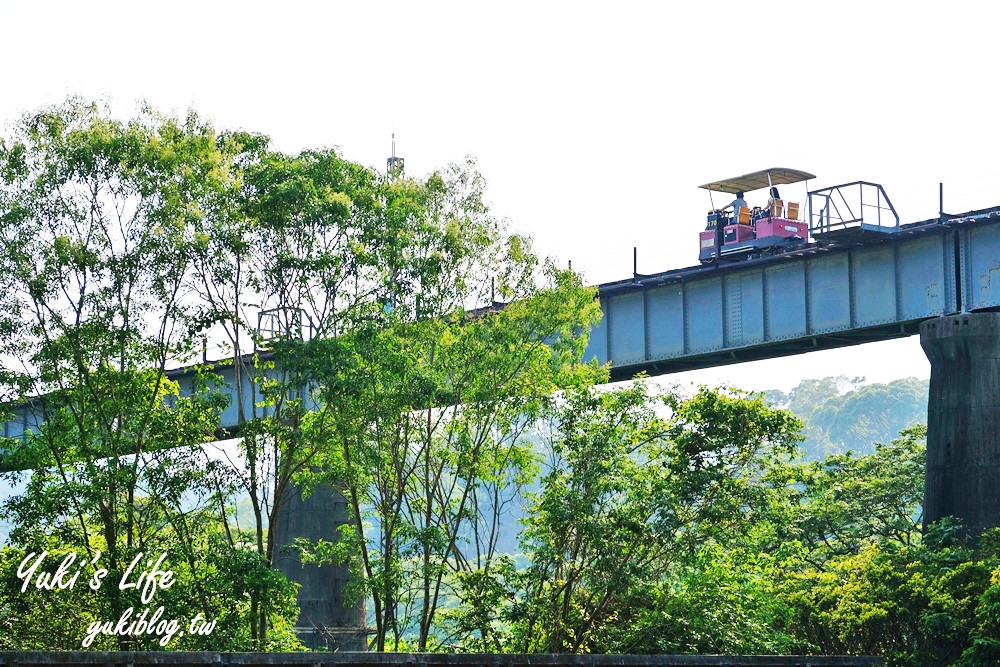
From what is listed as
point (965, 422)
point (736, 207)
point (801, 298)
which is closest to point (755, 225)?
point (736, 207)

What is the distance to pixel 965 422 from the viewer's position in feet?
116

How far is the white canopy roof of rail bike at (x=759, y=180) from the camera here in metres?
49.6

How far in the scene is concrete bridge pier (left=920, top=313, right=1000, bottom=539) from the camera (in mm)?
34719

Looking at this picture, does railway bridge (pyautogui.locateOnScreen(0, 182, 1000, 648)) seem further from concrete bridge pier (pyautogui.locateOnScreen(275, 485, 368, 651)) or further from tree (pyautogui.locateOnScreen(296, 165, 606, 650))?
tree (pyautogui.locateOnScreen(296, 165, 606, 650))

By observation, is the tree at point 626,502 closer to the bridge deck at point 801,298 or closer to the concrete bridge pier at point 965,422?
the concrete bridge pier at point 965,422

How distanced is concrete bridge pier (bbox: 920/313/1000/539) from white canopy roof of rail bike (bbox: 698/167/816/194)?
14.5 metres

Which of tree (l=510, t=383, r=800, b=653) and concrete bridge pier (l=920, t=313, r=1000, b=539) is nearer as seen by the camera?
tree (l=510, t=383, r=800, b=653)

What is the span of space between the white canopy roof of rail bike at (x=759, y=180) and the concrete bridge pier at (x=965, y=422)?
14547 millimetres

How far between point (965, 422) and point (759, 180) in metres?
17.1

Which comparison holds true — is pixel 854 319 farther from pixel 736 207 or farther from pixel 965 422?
pixel 736 207

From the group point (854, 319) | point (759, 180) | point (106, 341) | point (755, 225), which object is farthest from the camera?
point (759, 180)

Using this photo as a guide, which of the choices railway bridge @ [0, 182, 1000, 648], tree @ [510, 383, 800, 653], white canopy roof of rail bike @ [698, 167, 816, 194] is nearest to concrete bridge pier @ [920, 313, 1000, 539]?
railway bridge @ [0, 182, 1000, 648]

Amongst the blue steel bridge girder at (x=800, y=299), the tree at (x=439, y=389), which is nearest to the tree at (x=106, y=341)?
the tree at (x=439, y=389)

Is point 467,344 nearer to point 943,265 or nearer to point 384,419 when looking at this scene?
point 384,419
